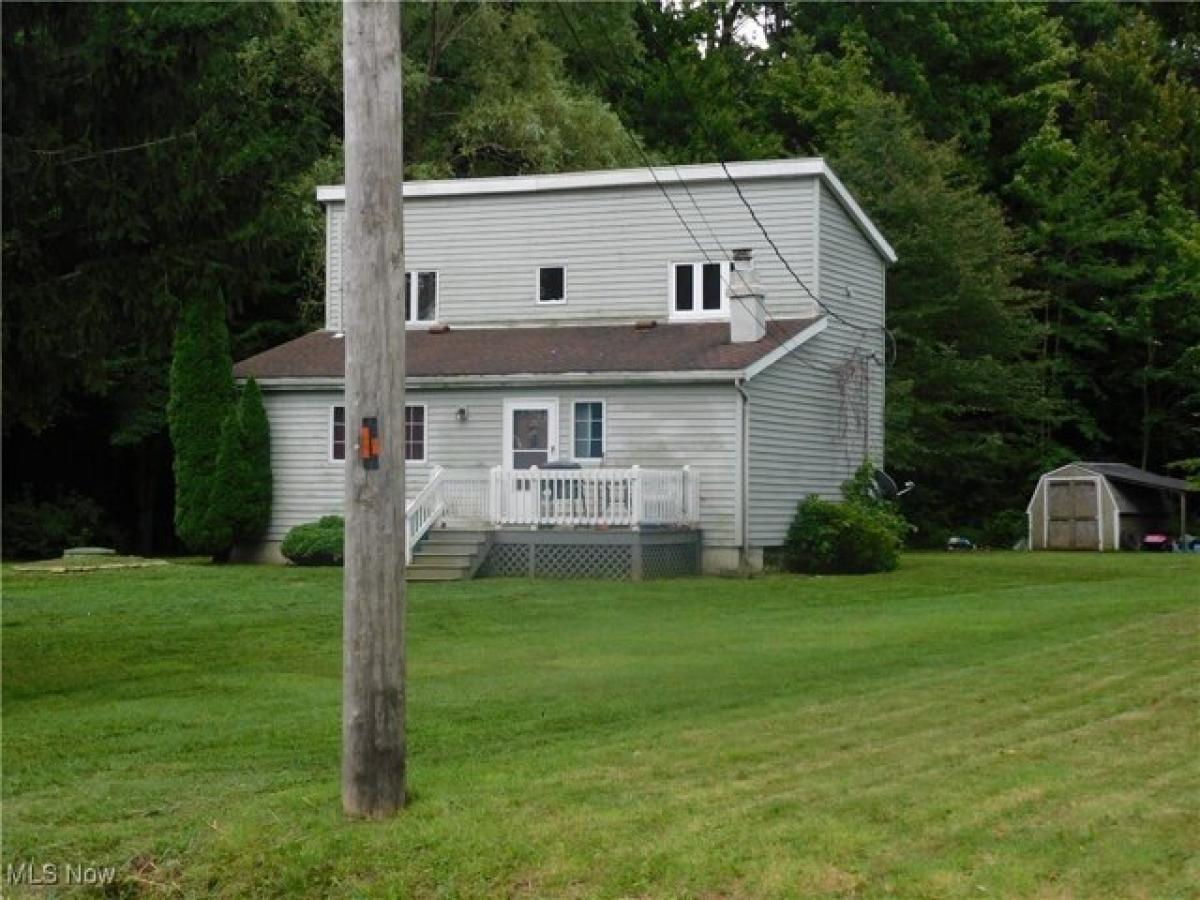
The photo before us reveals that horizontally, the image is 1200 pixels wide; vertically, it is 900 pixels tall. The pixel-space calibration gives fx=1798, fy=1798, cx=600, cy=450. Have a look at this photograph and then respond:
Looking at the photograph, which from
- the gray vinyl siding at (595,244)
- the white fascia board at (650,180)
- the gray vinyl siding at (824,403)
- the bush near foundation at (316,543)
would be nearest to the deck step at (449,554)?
the bush near foundation at (316,543)

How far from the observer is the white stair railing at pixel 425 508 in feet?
89.1

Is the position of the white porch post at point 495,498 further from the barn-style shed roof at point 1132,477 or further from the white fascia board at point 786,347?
the barn-style shed roof at point 1132,477

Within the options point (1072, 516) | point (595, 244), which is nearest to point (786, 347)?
point (595, 244)

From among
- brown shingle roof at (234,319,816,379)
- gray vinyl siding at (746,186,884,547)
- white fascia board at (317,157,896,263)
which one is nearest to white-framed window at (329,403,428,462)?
brown shingle roof at (234,319,816,379)

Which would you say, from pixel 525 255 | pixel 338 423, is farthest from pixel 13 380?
pixel 525 255

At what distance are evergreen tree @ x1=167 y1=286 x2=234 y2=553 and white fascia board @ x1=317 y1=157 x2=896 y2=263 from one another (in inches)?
156

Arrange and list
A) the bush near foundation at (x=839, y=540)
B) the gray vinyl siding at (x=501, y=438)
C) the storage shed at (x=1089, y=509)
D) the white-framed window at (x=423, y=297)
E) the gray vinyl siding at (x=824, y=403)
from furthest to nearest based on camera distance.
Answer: the storage shed at (x=1089, y=509) → the white-framed window at (x=423, y=297) → the gray vinyl siding at (x=824, y=403) → the bush near foundation at (x=839, y=540) → the gray vinyl siding at (x=501, y=438)

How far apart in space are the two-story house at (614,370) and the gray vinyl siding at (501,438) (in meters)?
0.03

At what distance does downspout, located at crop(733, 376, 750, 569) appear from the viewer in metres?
27.6

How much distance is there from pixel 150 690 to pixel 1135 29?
43.9 metres

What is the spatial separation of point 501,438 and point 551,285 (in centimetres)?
394

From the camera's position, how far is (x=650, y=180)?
1212 inches

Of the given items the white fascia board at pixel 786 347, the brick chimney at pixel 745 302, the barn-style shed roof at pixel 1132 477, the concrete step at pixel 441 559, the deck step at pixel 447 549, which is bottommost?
the concrete step at pixel 441 559

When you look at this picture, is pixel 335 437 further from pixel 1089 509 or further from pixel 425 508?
pixel 1089 509
